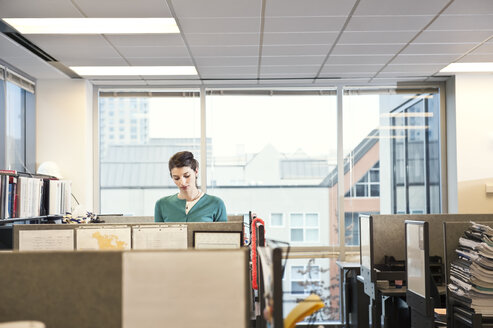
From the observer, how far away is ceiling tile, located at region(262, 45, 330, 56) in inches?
181

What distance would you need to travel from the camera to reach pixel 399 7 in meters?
3.59

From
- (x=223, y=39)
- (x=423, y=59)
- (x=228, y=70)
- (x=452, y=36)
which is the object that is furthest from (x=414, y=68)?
(x=223, y=39)

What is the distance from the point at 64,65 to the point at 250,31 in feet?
6.28

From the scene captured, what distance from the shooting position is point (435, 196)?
5973 millimetres

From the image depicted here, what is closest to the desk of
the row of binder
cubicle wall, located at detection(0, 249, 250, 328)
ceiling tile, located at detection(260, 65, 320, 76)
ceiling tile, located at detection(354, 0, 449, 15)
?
ceiling tile, located at detection(260, 65, 320, 76)

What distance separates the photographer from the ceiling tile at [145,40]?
4.18 m

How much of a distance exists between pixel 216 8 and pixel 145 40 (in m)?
0.89

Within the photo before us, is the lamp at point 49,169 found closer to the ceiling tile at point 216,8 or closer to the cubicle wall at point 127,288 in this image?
the ceiling tile at point 216,8

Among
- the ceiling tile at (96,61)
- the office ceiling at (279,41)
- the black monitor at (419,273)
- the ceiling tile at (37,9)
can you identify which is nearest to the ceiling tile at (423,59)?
the office ceiling at (279,41)

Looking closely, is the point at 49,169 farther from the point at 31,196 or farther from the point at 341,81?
the point at 341,81

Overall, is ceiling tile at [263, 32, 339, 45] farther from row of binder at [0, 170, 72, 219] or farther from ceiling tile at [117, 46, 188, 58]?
row of binder at [0, 170, 72, 219]

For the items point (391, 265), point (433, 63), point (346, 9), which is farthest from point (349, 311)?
point (346, 9)

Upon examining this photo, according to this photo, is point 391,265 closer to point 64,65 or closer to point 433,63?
point 433,63

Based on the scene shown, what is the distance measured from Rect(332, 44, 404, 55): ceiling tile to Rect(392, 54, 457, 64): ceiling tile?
0.73 ft
